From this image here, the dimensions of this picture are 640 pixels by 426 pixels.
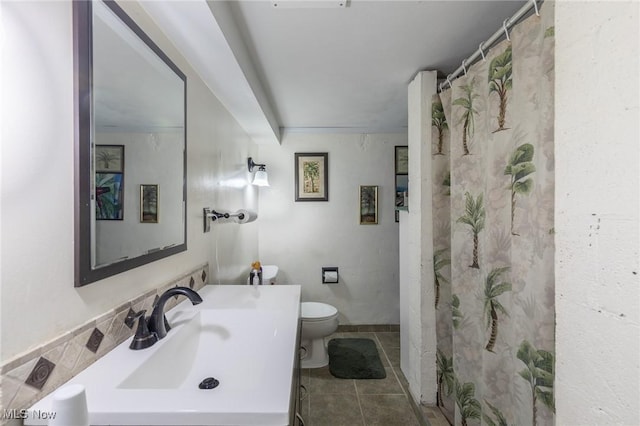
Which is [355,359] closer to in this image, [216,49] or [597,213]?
[597,213]

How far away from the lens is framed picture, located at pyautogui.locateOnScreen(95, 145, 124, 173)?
0.75m

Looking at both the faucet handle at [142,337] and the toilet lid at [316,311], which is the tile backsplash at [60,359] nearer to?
the faucet handle at [142,337]

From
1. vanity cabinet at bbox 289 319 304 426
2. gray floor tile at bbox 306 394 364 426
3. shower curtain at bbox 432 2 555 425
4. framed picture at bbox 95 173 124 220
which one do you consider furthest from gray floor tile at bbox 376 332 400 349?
framed picture at bbox 95 173 124 220

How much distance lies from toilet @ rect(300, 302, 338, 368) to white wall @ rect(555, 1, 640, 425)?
1665 millimetres

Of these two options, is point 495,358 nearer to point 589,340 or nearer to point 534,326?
point 534,326

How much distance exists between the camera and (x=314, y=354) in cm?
225

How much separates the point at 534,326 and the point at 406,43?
1.41 m

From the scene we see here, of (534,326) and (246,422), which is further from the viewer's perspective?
(534,326)

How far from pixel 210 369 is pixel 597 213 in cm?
118

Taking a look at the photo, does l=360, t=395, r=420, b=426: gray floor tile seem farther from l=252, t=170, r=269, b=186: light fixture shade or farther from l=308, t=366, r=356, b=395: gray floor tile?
l=252, t=170, r=269, b=186: light fixture shade

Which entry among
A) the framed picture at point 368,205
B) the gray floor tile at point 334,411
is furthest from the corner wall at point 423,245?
the framed picture at point 368,205

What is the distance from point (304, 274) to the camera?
9.55ft

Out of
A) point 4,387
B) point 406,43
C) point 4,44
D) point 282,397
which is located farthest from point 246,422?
point 406,43

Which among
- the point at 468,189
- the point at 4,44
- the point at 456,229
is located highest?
the point at 4,44
